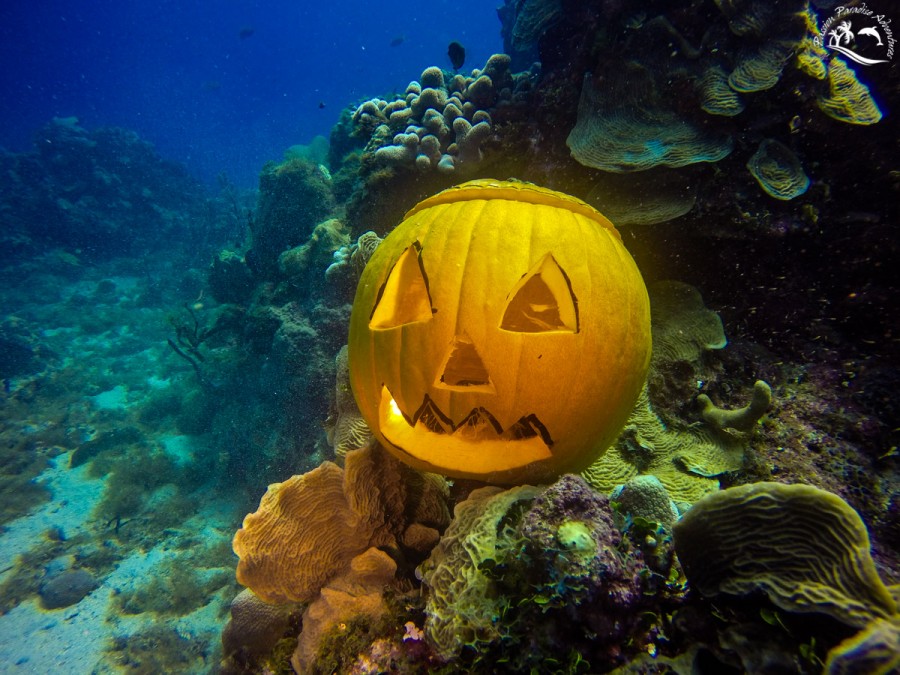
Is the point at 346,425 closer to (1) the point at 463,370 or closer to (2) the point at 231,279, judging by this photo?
(1) the point at 463,370

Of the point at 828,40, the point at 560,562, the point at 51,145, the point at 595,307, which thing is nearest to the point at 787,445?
the point at 595,307

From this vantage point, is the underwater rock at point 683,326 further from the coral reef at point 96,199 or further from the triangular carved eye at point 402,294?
the coral reef at point 96,199

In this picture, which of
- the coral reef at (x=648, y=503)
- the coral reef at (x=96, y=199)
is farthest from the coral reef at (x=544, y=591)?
the coral reef at (x=96, y=199)

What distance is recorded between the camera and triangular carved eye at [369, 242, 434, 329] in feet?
6.93

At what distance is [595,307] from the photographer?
76.5 inches

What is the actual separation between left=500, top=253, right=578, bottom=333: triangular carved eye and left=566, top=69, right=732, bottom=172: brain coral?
5.99ft

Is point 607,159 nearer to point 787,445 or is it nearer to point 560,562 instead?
point 787,445

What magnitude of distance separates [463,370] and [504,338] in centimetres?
31

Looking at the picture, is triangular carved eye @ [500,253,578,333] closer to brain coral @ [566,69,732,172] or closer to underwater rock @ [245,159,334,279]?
brain coral @ [566,69,732,172]

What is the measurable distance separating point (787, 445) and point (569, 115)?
3474mm

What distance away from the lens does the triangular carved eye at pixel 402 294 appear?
2.11m

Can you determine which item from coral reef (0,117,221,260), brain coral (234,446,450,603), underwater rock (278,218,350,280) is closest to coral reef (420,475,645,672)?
brain coral (234,446,450,603)

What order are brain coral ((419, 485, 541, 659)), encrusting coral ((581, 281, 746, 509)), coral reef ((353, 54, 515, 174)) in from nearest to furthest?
brain coral ((419, 485, 541, 659)) → encrusting coral ((581, 281, 746, 509)) → coral reef ((353, 54, 515, 174))

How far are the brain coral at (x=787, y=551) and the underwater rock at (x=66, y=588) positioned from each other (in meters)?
11.8
